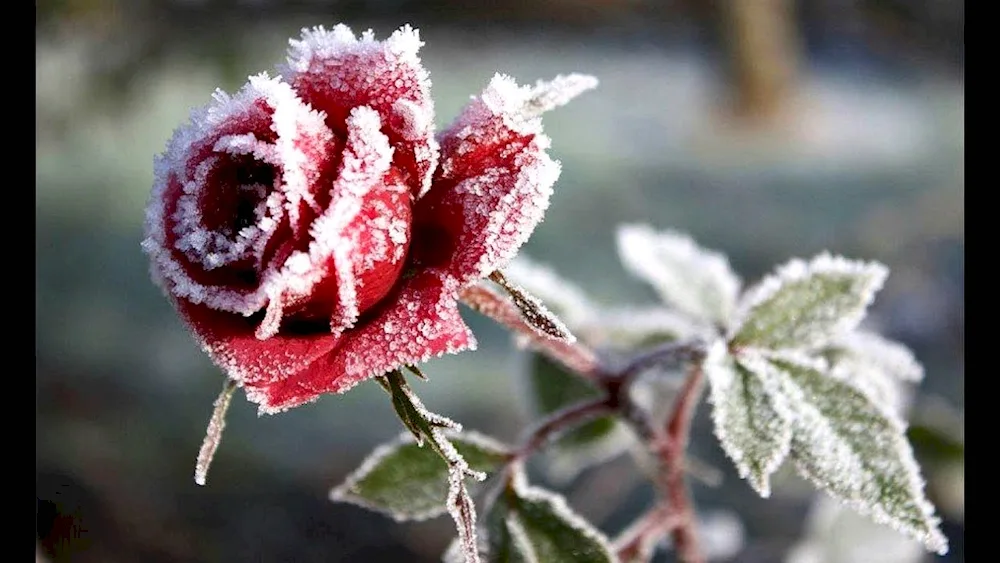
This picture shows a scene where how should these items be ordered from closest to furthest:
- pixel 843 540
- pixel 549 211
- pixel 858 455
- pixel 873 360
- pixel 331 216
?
pixel 331 216 → pixel 858 455 → pixel 873 360 → pixel 843 540 → pixel 549 211

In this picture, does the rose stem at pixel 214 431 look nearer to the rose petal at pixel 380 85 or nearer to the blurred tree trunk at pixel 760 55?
the rose petal at pixel 380 85

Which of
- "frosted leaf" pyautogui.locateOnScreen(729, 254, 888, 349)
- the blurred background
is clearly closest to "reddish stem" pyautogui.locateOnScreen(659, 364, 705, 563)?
"frosted leaf" pyautogui.locateOnScreen(729, 254, 888, 349)

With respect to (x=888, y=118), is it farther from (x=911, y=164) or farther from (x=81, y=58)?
(x=81, y=58)

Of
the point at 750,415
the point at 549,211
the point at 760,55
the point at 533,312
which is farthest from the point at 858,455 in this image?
the point at 760,55

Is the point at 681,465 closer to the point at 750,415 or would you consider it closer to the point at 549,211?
the point at 750,415

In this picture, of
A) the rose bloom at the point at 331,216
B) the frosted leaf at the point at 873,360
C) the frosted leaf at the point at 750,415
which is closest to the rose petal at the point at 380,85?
the rose bloom at the point at 331,216
